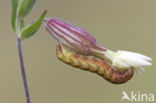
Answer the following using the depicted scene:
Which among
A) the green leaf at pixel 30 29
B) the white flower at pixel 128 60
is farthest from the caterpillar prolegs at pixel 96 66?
the green leaf at pixel 30 29

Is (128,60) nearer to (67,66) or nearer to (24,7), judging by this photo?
(24,7)

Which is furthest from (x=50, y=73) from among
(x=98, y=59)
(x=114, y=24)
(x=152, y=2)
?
(x=98, y=59)

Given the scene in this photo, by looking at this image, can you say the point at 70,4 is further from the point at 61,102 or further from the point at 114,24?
the point at 61,102

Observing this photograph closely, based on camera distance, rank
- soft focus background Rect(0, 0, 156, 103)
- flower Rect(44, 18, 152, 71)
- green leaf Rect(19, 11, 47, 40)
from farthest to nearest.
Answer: soft focus background Rect(0, 0, 156, 103) < flower Rect(44, 18, 152, 71) < green leaf Rect(19, 11, 47, 40)

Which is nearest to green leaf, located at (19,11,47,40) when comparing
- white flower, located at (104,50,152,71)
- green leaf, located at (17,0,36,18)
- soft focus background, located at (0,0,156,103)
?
green leaf, located at (17,0,36,18)

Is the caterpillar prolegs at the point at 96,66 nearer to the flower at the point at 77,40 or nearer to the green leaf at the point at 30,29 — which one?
the flower at the point at 77,40

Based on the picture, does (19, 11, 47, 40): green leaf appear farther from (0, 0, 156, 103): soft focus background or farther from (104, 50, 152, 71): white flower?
(0, 0, 156, 103): soft focus background

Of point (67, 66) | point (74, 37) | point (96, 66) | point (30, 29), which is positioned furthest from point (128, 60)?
point (67, 66)
